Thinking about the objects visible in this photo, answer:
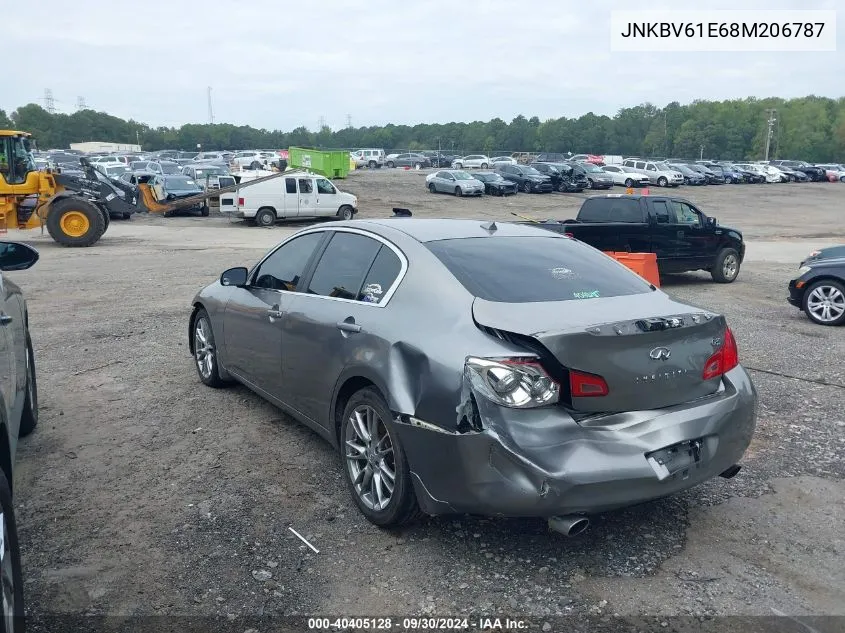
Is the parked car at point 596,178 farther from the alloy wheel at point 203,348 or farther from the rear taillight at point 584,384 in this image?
the rear taillight at point 584,384

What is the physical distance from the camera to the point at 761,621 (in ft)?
10.9

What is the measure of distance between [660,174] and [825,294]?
4490 centimetres

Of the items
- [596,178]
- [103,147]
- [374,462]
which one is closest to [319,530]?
[374,462]

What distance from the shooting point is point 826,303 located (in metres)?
10.2

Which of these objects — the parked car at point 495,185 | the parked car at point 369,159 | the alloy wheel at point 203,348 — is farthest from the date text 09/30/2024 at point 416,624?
the parked car at point 369,159

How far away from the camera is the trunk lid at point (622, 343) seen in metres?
3.49

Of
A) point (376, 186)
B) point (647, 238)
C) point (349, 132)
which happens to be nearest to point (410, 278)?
point (647, 238)

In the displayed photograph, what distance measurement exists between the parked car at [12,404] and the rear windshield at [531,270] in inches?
90.2

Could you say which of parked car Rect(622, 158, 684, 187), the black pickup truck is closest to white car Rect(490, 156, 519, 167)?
parked car Rect(622, 158, 684, 187)

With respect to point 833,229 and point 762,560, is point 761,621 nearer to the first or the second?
point 762,560

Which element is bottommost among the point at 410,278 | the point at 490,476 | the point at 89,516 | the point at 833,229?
the point at 833,229

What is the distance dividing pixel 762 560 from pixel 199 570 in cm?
284

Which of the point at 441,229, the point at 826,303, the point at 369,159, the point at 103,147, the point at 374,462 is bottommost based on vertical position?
the point at 103,147

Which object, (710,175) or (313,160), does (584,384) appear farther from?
(710,175)
